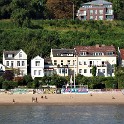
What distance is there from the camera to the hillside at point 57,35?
281 ft

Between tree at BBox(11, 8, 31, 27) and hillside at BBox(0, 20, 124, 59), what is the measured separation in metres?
0.83

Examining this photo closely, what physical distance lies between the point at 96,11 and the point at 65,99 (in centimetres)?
3688

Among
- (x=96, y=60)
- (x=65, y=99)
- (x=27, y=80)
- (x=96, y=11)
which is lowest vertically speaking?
(x=65, y=99)

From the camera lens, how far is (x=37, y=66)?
79188 millimetres

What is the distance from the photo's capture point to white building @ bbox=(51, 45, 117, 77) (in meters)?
79.9

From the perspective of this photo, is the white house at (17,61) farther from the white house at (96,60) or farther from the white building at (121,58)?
the white building at (121,58)

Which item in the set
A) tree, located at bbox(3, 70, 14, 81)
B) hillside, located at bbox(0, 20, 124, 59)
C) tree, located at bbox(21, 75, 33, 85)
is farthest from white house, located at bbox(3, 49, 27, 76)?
tree, located at bbox(21, 75, 33, 85)

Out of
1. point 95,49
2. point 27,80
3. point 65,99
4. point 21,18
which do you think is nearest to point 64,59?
point 95,49

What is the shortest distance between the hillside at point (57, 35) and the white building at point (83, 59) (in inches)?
126

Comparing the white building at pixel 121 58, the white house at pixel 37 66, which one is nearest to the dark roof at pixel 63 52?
the white house at pixel 37 66

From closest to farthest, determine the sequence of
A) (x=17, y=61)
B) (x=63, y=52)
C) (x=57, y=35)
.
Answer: (x=17, y=61) < (x=63, y=52) < (x=57, y=35)

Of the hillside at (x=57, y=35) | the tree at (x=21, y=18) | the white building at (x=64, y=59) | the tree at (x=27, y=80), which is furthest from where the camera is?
the tree at (x=21, y=18)

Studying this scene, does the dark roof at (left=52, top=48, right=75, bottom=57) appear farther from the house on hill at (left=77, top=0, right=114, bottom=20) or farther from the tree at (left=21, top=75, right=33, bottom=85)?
the house on hill at (left=77, top=0, right=114, bottom=20)

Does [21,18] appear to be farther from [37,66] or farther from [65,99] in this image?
[65,99]
